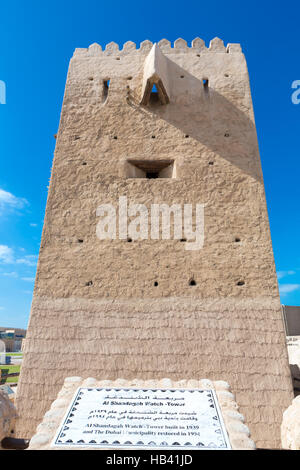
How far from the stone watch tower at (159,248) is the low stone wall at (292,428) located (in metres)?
2.34

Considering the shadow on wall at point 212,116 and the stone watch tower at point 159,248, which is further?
the shadow on wall at point 212,116

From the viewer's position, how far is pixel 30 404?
15.9ft

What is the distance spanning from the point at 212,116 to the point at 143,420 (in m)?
6.07

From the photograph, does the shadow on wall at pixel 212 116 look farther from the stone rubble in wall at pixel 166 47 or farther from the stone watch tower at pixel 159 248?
the stone rubble in wall at pixel 166 47

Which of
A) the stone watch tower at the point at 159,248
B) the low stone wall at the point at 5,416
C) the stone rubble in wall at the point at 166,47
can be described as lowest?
the low stone wall at the point at 5,416

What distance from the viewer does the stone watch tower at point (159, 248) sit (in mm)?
4996

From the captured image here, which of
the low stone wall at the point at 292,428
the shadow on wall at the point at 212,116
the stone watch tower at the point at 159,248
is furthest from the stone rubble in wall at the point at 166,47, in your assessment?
the low stone wall at the point at 292,428

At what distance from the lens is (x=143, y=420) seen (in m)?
2.50

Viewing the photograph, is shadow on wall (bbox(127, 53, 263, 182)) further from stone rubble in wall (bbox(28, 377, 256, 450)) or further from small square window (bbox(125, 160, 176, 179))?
stone rubble in wall (bbox(28, 377, 256, 450))

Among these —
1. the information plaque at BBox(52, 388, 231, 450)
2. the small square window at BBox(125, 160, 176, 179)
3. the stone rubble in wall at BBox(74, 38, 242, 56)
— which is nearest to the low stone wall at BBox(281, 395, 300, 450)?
the information plaque at BBox(52, 388, 231, 450)

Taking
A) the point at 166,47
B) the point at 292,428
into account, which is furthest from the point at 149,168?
the point at 292,428

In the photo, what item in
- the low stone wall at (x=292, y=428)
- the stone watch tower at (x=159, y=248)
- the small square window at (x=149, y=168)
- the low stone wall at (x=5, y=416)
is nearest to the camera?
the low stone wall at (x=292, y=428)

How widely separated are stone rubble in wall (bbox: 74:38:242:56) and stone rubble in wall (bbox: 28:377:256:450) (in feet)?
23.8

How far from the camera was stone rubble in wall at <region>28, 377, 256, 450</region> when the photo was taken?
2342mm
